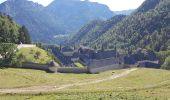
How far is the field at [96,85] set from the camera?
242 feet

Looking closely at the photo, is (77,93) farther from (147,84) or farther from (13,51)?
(13,51)

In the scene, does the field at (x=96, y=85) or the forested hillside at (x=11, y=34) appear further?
the forested hillside at (x=11, y=34)

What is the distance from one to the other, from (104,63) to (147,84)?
168 feet

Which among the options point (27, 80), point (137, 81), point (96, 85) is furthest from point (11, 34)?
point (96, 85)

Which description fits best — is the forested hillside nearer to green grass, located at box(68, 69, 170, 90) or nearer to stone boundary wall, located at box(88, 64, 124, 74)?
stone boundary wall, located at box(88, 64, 124, 74)

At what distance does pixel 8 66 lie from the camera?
379 feet

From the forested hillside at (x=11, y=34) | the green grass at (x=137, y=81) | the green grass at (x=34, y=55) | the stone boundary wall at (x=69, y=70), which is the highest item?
the forested hillside at (x=11, y=34)

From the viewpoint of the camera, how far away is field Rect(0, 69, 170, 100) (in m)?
73.7

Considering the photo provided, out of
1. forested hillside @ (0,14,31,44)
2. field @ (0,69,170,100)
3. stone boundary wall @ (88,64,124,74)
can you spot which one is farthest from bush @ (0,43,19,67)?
forested hillside @ (0,14,31,44)

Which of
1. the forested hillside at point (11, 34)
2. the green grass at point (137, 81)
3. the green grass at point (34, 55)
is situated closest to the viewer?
the green grass at point (137, 81)

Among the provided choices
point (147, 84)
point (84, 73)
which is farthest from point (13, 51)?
point (147, 84)

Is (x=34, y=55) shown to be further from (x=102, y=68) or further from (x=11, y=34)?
(x=102, y=68)

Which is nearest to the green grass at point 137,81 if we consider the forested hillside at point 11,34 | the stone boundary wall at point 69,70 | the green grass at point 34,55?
the stone boundary wall at point 69,70

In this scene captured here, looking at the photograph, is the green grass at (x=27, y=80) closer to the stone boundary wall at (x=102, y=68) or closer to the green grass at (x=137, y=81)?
the green grass at (x=137, y=81)
